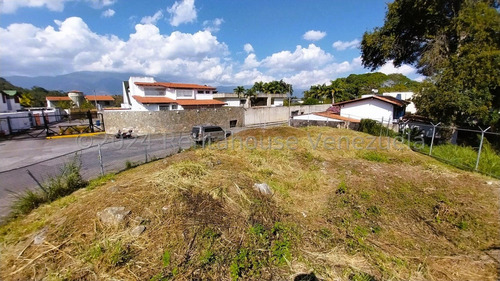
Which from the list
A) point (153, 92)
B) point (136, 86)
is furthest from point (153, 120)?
point (136, 86)

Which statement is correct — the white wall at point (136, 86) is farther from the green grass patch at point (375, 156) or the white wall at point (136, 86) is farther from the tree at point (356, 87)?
the tree at point (356, 87)

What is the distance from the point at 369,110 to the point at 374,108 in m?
0.53

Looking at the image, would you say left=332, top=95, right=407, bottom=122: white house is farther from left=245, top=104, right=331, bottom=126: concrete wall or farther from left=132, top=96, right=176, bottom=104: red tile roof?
left=132, top=96, right=176, bottom=104: red tile roof

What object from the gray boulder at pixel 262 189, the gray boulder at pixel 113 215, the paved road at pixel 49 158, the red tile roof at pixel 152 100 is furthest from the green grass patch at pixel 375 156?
the red tile roof at pixel 152 100

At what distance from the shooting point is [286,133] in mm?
13883

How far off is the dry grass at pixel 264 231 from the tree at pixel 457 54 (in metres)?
6.85

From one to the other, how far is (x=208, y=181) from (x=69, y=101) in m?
66.3

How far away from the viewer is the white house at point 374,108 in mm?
22594

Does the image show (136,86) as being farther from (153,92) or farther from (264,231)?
(264,231)

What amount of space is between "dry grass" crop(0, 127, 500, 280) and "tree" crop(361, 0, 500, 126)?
22.5 ft

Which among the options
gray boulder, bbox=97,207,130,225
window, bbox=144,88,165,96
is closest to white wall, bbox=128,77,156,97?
window, bbox=144,88,165,96

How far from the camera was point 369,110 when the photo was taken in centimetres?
2380

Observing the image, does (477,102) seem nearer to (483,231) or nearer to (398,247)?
(483,231)

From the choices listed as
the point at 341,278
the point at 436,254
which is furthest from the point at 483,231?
the point at 341,278
